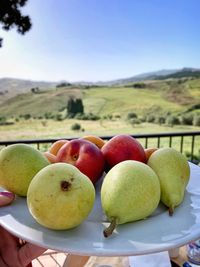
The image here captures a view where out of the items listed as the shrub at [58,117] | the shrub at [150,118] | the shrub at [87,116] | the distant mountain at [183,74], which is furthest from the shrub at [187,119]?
the shrub at [58,117]

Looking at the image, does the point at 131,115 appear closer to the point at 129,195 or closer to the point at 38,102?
the point at 38,102

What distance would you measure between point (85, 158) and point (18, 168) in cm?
11

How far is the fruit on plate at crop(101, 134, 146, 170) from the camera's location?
0.50 metres

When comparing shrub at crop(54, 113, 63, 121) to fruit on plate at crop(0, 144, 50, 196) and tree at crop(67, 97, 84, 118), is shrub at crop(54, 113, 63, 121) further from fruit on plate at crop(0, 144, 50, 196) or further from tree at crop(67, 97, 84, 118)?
fruit on plate at crop(0, 144, 50, 196)

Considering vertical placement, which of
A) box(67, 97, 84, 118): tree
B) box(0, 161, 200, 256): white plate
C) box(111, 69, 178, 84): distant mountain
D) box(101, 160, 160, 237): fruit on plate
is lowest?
box(67, 97, 84, 118): tree

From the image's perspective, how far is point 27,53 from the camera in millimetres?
5336

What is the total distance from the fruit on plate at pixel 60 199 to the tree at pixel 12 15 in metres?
3.14

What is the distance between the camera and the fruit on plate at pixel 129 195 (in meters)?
0.36

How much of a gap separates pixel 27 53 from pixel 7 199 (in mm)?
5278

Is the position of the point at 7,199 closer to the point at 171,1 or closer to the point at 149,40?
the point at 171,1

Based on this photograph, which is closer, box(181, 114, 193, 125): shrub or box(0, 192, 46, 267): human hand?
box(0, 192, 46, 267): human hand

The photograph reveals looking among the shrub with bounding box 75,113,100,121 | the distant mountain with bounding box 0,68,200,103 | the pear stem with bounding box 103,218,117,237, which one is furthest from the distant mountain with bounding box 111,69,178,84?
the pear stem with bounding box 103,218,117,237

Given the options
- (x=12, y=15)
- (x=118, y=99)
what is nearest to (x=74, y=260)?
(x=12, y=15)

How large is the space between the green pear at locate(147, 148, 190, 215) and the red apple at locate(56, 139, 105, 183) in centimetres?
8
